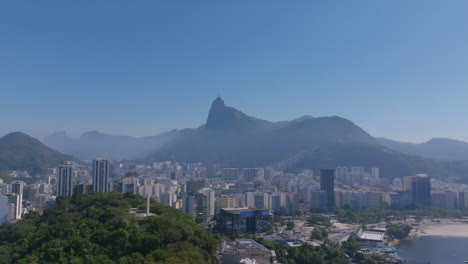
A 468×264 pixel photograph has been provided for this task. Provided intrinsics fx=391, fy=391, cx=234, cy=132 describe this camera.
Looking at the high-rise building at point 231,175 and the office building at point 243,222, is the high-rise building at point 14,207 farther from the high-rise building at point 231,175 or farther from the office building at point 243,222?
the high-rise building at point 231,175

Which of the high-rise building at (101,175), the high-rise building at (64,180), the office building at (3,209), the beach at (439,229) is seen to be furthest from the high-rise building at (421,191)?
the office building at (3,209)

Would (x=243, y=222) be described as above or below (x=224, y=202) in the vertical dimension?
below

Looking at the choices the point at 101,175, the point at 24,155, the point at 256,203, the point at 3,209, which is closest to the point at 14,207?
the point at 3,209

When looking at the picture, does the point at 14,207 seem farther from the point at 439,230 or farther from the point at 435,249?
the point at 439,230

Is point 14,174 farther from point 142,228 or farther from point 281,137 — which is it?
point 281,137

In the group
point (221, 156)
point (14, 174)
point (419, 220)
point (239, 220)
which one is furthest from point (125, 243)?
point (221, 156)

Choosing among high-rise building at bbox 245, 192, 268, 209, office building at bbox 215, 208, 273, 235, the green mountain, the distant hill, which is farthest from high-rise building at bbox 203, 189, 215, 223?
the distant hill

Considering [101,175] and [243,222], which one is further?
[101,175]

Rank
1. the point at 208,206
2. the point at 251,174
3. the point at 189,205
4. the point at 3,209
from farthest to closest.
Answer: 1. the point at 251,174
2. the point at 208,206
3. the point at 189,205
4. the point at 3,209
